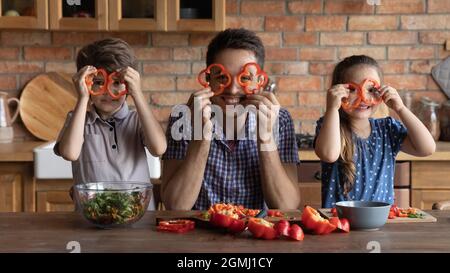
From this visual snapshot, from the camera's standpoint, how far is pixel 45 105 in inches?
144

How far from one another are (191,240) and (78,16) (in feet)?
7.10

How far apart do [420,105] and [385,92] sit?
1674 mm

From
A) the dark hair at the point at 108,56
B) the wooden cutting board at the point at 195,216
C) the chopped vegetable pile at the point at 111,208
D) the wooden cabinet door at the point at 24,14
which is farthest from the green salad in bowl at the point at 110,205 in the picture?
the wooden cabinet door at the point at 24,14

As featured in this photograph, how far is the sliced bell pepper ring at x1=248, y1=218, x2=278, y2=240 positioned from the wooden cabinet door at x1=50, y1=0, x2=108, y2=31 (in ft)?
6.95

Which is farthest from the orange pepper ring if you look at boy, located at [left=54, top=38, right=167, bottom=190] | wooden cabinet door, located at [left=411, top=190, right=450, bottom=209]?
wooden cabinet door, located at [left=411, top=190, right=450, bottom=209]

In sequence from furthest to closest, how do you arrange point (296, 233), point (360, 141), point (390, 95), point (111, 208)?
point (360, 141), point (390, 95), point (111, 208), point (296, 233)

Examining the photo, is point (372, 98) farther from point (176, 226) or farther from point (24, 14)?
point (24, 14)

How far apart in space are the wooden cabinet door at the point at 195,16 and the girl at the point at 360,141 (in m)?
1.25

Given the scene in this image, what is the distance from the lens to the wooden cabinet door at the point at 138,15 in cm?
347

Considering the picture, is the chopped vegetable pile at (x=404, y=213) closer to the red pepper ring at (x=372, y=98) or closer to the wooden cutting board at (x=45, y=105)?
the red pepper ring at (x=372, y=98)

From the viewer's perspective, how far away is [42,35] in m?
3.71

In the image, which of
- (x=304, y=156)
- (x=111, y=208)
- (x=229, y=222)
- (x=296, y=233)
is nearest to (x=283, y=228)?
(x=296, y=233)
